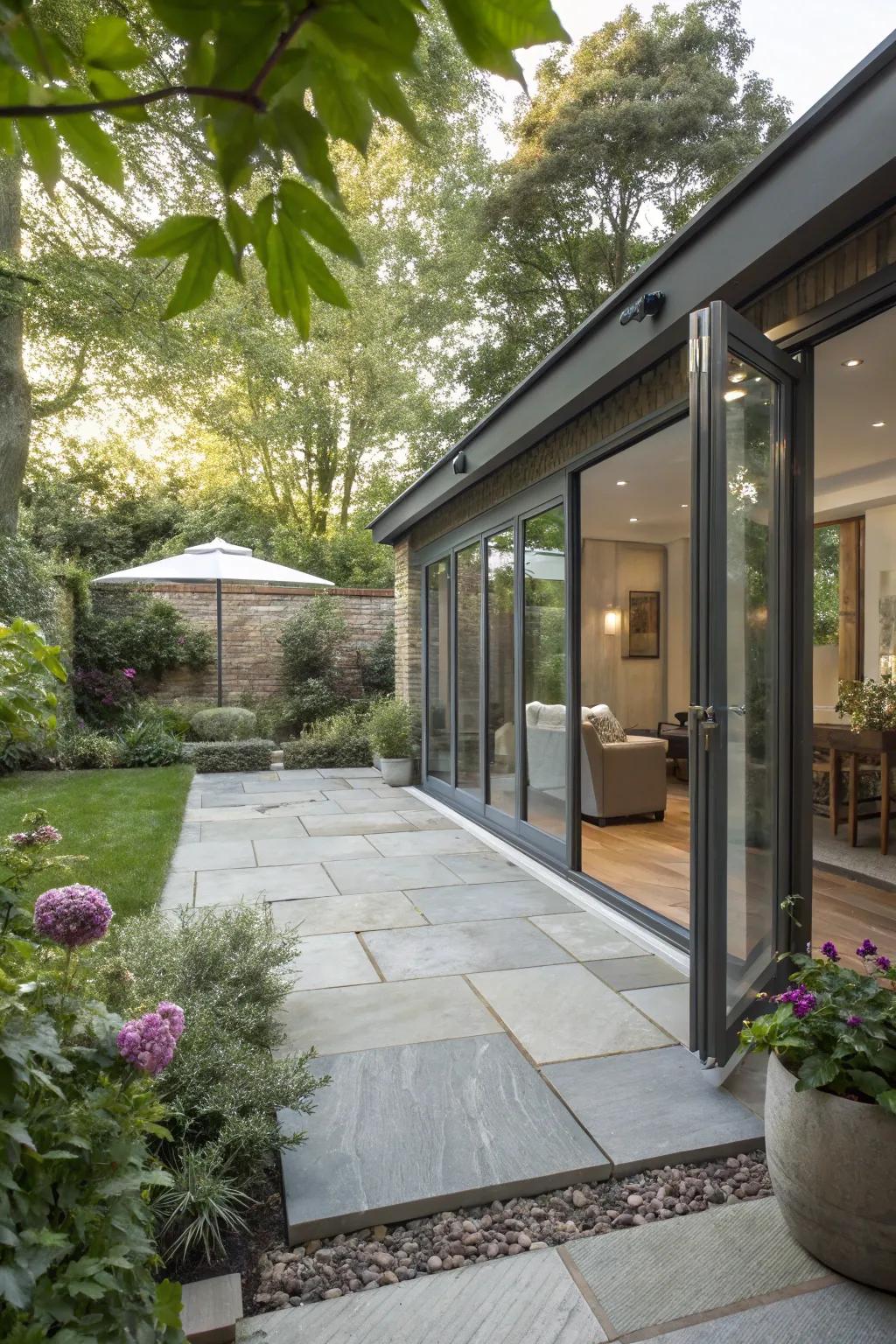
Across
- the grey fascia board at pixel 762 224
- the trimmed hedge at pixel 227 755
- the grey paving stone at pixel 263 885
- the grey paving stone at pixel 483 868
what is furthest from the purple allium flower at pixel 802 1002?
the trimmed hedge at pixel 227 755

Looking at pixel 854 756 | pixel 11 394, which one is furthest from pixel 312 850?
pixel 11 394

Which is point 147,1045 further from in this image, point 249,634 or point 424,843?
point 249,634

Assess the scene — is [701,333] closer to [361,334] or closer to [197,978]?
[197,978]

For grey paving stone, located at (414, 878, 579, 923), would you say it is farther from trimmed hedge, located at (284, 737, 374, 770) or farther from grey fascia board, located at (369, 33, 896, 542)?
trimmed hedge, located at (284, 737, 374, 770)

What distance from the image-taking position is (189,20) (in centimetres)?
38

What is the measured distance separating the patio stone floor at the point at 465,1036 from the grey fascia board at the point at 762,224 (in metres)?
2.59

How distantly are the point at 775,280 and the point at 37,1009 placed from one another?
311 centimetres

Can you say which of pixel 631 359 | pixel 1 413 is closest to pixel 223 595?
pixel 1 413

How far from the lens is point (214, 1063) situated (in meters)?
2.22

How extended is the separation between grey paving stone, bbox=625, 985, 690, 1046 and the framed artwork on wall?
7.86 meters

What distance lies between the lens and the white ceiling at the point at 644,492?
253 inches

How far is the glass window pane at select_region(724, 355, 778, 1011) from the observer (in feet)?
9.15

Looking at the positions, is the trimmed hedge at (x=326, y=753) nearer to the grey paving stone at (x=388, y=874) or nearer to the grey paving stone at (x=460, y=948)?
the grey paving stone at (x=388, y=874)

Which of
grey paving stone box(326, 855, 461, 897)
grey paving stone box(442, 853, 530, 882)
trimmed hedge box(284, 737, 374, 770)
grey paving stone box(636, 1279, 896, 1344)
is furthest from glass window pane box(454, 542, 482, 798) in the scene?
grey paving stone box(636, 1279, 896, 1344)
